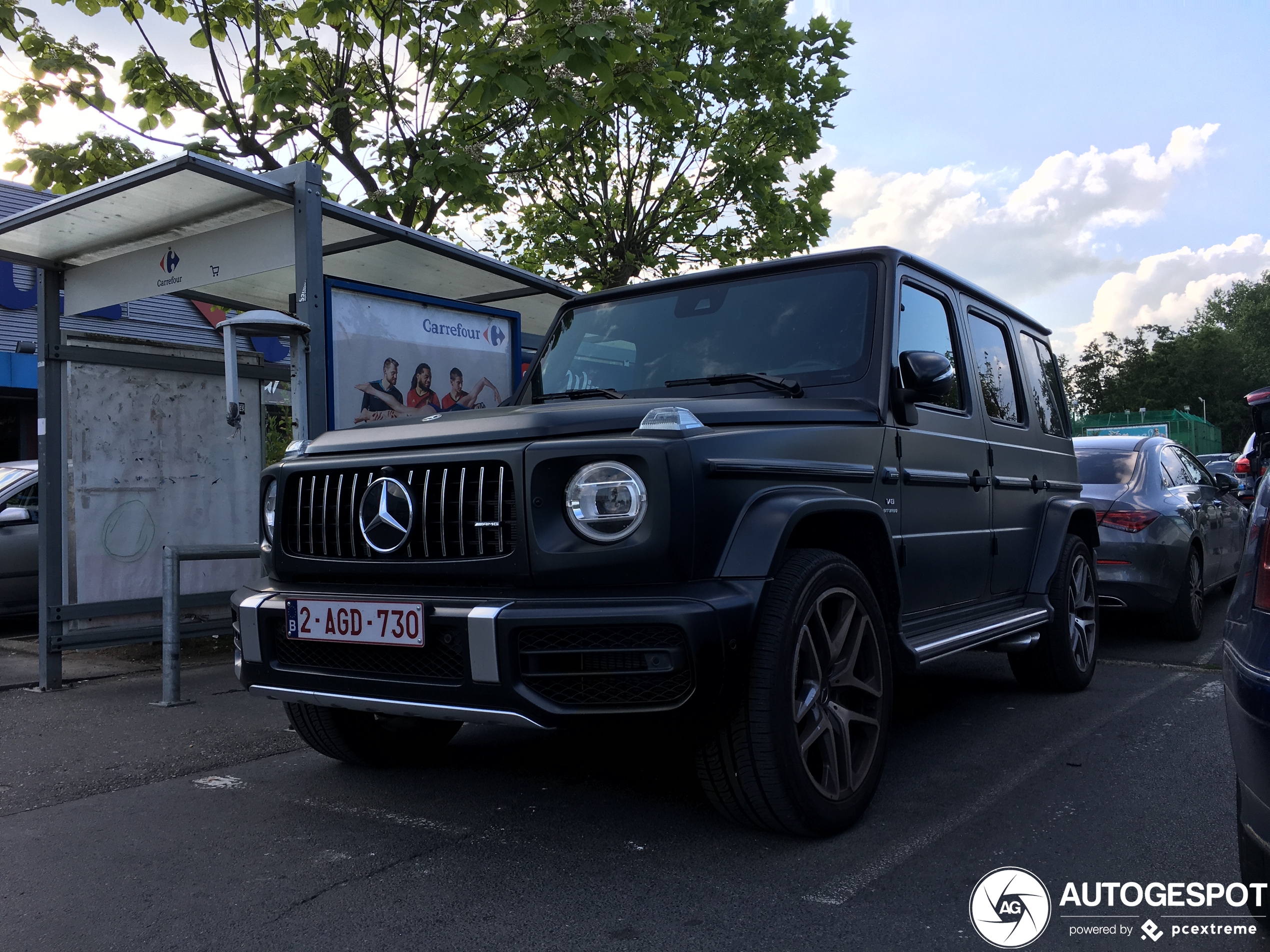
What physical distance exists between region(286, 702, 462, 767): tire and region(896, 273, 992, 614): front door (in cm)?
193

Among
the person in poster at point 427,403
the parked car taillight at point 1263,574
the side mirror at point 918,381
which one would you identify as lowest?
the parked car taillight at point 1263,574

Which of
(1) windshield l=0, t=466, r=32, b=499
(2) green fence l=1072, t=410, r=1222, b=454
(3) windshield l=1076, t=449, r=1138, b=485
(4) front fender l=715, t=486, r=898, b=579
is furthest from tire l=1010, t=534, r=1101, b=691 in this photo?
(2) green fence l=1072, t=410, r=1222, b=454

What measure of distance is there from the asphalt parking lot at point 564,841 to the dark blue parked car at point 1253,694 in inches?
18.7

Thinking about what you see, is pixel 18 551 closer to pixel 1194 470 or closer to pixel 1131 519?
pixel 1131 519

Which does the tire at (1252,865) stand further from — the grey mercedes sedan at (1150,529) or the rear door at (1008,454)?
the grey mercedes sedan at (1150,529)

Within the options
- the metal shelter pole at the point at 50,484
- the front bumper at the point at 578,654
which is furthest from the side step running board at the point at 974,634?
the metal shelter pole at the point at 50,484

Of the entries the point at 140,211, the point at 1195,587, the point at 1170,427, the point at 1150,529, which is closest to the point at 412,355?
the point at 140,211

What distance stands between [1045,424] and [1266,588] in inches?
153

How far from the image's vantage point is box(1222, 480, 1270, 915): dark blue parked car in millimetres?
2049

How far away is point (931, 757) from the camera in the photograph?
14.1ft

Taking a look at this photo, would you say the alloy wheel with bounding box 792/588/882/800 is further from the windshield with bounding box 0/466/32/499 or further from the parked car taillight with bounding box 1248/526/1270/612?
the windshield with bounding box 0/466/32/499

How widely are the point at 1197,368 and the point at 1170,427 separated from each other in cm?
5707

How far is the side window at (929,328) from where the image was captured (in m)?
4.20

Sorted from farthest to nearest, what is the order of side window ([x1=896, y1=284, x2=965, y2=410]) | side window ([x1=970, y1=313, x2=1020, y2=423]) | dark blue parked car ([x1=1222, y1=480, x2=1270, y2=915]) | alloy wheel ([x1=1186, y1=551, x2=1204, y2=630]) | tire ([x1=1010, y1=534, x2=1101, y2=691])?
alloy wheel ([x1=1186, y1=551, x2=1204, y2=630])
tire ([x1=1010, y1=534, x2=1101, y2=691])
side window ([x1=970, y1=313, x2=1020, y2=423])
side window ([x1=896, y1=284, x2=965, y2=410])
dark blue parked car ([x1=1222, y1=480, x2=1270, y2=915])
